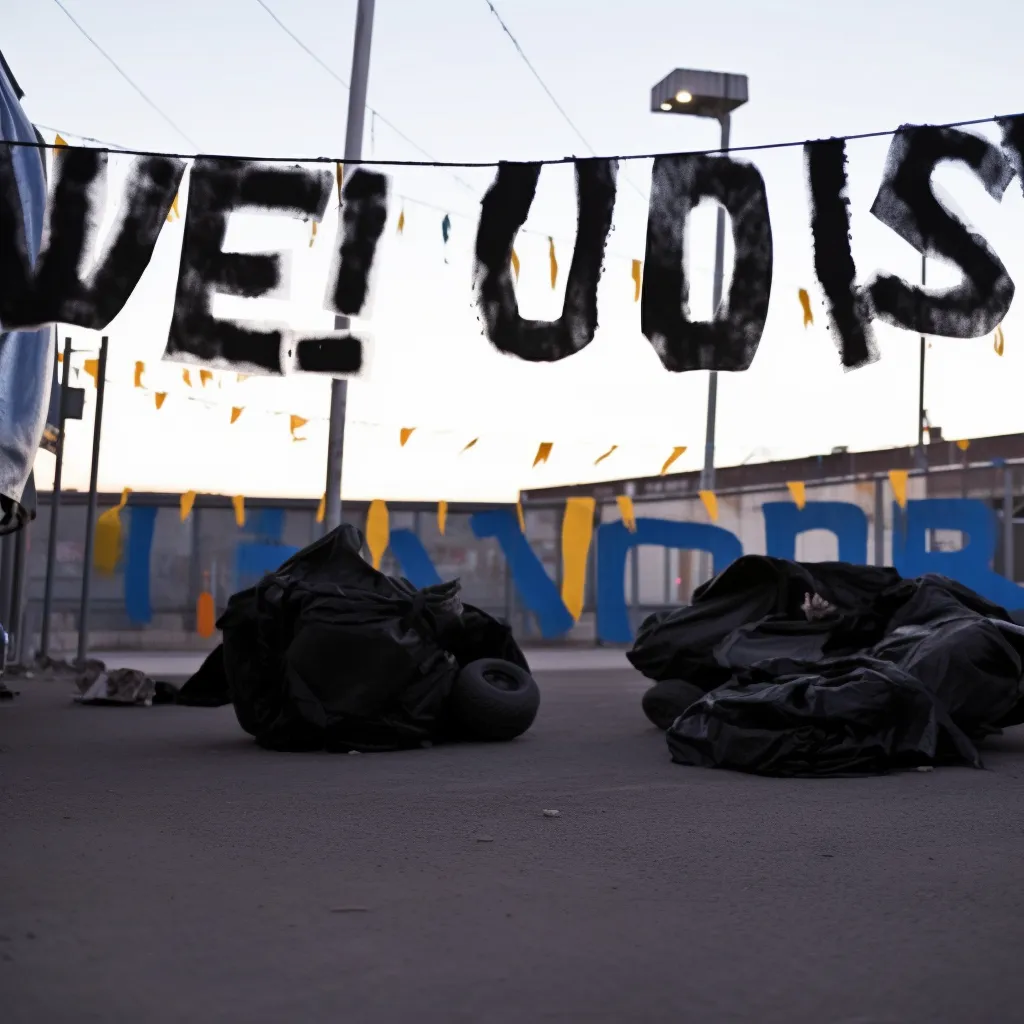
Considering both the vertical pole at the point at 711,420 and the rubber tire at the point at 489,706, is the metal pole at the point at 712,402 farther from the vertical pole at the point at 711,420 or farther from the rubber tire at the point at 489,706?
Result: the rubber tire at the point at 489,706

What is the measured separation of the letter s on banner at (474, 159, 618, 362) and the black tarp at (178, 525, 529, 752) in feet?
5.59

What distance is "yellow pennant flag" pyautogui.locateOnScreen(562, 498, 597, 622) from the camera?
19.3m

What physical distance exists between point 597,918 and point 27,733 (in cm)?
579

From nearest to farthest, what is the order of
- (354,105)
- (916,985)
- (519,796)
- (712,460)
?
(916,985)
(519,796)
(354,105)
(712,460)

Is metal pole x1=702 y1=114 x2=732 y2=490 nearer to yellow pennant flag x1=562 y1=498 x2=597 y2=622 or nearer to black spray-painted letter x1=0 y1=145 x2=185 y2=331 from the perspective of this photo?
yellow pennant flag x1=562 y1=498 x2=597 y2=622

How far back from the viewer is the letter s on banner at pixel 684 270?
8.03 m

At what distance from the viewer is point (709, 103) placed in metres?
18.3

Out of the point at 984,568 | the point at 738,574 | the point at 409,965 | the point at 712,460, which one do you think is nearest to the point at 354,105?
the point at 738,574

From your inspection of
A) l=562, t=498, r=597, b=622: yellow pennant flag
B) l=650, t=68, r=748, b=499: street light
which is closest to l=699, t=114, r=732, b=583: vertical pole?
l=650, t=68, r=748, b=499: street light

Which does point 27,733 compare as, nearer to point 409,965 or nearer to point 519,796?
point 519,796

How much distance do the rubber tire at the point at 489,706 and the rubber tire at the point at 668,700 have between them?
0.82 m

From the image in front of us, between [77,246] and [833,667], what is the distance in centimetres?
529

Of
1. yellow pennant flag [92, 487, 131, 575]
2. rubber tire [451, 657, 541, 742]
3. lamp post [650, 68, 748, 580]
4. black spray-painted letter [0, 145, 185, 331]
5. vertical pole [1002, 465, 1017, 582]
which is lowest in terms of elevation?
rubber tire [451, 657, 541, 742]

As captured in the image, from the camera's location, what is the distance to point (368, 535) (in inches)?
756
